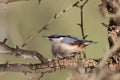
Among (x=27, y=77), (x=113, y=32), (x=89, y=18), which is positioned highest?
(x=89, y=18)

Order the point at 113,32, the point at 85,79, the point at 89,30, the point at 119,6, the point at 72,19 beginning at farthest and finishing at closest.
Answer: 1. the point at 72,19
2. the point at 89,30
3. the point at 113,32
4. the point at 119,6
5. the point at 85,79

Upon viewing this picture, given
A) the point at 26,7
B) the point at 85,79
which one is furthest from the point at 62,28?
the point at 85,79

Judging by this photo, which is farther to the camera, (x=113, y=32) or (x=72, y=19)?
(x=72, y=19)

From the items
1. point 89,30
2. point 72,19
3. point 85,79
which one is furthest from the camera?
point 72,19

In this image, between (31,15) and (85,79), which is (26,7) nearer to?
(31,15)

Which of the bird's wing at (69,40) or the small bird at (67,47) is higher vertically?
the bird's wing at (69,40)

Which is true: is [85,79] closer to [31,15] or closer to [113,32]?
[113,32]

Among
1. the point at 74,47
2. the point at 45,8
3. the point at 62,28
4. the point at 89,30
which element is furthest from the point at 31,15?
the point at 74,47

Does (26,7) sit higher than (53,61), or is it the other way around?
(26,7)

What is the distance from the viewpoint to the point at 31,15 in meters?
5.20

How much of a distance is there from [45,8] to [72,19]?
42cm

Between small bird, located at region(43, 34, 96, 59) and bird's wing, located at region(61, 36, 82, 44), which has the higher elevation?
bird's wing, located at region(61, 36, 82, 44)

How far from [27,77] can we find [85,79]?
566mm

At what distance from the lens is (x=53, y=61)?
124 cm
